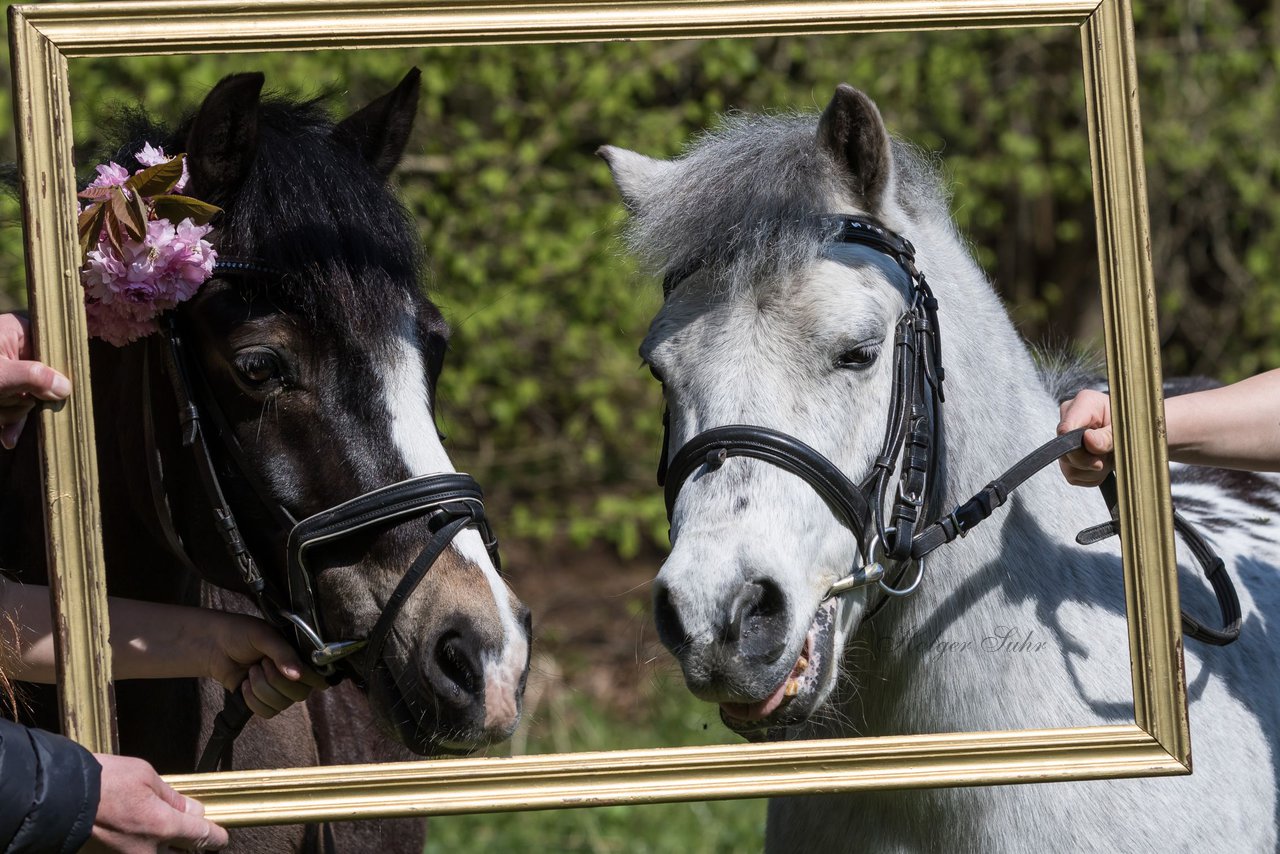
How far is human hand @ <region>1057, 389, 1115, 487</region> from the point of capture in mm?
1911

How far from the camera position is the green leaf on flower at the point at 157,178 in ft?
5.95

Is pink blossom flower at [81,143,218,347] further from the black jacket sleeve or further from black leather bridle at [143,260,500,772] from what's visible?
the black jacket sleeve

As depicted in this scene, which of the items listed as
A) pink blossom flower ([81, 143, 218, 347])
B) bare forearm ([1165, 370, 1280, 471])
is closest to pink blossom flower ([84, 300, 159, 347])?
pink blossom flower ([81, 143, 218, 347])

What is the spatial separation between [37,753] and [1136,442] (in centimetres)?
168

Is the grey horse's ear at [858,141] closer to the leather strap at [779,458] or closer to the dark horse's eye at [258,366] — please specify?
the leather strap at [779,458]

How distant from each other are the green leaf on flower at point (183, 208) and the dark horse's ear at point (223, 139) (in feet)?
0.32

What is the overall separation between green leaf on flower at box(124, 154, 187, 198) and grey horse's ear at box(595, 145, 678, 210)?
0.75 metres

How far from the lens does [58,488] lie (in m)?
1.70

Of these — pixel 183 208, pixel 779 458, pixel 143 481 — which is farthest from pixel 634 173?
pixel 143 481

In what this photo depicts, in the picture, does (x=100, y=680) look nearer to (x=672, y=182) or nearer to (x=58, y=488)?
(x=58, y=488)

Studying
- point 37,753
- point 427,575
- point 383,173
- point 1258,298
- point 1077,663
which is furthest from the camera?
point 1258,298

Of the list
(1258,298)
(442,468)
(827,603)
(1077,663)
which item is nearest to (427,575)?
(442,468)

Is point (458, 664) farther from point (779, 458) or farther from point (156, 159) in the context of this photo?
point (156, 159)

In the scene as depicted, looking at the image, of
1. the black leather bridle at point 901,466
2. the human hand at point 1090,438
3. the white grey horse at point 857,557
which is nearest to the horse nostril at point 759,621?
the white grey horse at point 857,557
